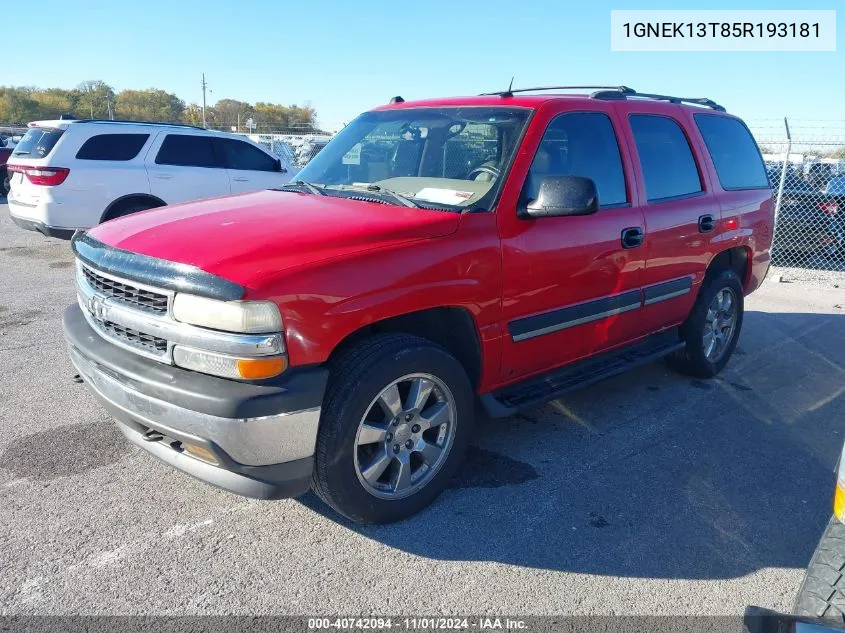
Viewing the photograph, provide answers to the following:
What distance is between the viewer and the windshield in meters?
3.48

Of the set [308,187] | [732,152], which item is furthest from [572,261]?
[732,152]

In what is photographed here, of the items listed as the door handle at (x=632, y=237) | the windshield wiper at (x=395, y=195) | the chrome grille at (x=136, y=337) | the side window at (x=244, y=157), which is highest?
the side window at (x=244, y=157)

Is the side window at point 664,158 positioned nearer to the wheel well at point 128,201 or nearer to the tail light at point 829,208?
the tail light at point 829,208

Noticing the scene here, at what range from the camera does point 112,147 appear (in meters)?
8.95

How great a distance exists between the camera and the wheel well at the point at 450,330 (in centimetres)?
319

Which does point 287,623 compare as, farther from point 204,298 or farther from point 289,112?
point 289,112

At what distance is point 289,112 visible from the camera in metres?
79.2

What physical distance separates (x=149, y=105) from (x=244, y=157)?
70.4 m

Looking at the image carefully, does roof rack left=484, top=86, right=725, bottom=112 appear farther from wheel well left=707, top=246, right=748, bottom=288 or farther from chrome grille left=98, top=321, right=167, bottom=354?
chrome grille left=98, top=321, right=167, bottom=354

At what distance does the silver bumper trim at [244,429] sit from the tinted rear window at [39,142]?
7421mm

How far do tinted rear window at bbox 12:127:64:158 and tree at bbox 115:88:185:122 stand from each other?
6505 centimetres

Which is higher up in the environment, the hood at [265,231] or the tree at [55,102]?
the tree at [55,102]

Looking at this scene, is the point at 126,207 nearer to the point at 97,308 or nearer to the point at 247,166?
the point at 247,166

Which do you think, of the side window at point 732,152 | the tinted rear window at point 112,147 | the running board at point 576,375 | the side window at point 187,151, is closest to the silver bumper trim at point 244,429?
the running board at point 576,375
